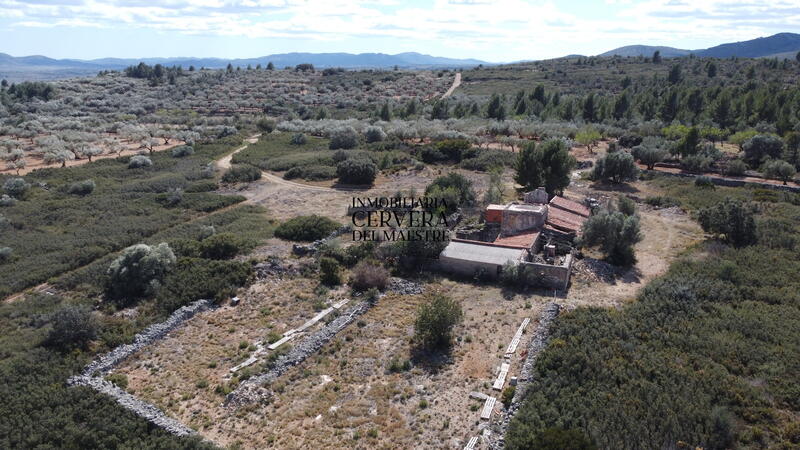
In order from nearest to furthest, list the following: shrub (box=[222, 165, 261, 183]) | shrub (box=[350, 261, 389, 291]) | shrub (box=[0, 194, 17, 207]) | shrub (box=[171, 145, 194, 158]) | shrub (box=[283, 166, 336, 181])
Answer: shrub (box=[350, 261, 389, 291])
shrub (box=[0, 194, 17, 207])
shrub (box=[222, 165, 261, 183])
shrub (box=[283, 166, 336, 181])
shrub (box=[171, 145, 194, 158])

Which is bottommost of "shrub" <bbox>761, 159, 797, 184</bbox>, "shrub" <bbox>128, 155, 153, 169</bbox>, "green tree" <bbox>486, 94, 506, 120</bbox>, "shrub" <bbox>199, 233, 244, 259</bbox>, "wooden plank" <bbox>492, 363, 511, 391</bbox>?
"wooden plank" <bbox>492, 363, 511, 391</bbox>

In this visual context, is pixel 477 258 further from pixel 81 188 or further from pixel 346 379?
pixel 81 188

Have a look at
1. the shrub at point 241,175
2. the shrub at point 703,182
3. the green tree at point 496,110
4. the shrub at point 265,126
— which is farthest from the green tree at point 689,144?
the shrub at point 265,126

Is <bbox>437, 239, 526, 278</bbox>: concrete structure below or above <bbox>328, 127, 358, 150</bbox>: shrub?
below

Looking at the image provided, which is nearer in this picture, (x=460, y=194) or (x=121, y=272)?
(x=121, y=272)

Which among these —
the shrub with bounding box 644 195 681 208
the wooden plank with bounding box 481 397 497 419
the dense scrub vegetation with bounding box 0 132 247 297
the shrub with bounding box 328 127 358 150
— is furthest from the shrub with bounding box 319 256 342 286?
the shrub with bounding box 328 127 358 150

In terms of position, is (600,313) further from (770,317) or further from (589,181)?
(589,181)

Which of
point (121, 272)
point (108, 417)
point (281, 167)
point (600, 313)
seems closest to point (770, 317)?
point (600, 313)

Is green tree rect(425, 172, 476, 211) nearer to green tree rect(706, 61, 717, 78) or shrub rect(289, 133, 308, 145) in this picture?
shrub rect(289, 133, 308, 145)
